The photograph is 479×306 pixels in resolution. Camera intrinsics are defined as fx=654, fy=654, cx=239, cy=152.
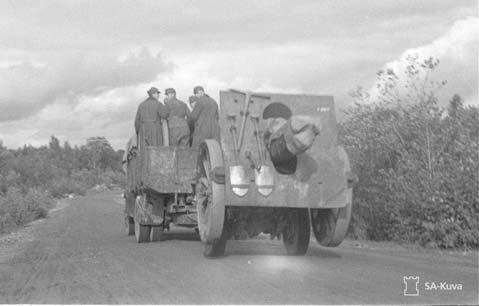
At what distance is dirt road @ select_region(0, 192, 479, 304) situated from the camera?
259 inches

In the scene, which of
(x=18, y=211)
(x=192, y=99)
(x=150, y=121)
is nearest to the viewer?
(x=192, y=99)

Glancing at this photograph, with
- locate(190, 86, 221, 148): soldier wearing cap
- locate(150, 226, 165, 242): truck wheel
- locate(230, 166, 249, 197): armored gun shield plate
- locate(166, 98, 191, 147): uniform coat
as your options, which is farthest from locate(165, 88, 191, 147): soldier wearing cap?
locate(230, 166, 249, 197): armored gun shield plate

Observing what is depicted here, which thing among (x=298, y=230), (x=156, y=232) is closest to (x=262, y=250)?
(x=298, y=230)

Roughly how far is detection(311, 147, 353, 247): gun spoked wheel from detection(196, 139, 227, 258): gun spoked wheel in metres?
1.39

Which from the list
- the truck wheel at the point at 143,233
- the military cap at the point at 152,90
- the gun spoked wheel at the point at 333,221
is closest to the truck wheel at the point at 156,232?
the truck wheel at the point at 143,233

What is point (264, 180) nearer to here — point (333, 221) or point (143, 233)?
point (333, 221)

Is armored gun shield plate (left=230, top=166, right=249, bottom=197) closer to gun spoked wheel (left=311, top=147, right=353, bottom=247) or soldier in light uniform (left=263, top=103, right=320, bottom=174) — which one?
soldier in light uniform (left=263, top=103, right=320, bottom=174)

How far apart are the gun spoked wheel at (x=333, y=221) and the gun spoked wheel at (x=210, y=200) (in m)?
1.39

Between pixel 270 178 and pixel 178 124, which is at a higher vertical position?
pixel 178 124

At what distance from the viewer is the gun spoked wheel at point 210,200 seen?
8.35 m

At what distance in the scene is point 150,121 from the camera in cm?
1306

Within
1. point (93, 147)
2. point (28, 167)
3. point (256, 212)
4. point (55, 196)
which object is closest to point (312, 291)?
point (256, 212)

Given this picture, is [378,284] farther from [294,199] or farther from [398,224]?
[398,224]

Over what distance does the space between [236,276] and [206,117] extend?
432 centimetres
